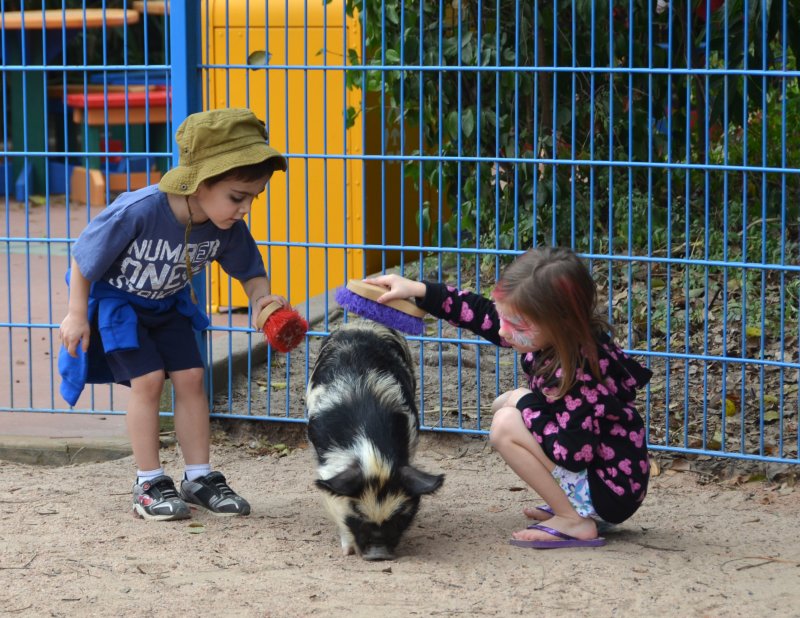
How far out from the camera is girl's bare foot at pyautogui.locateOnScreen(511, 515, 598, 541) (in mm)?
3957

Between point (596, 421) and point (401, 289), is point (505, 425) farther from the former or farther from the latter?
point (401, 289)

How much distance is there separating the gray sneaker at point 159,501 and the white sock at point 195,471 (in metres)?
Answer: 0.09

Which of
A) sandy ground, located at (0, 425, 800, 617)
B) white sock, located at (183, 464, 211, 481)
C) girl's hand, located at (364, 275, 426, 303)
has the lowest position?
sandy ground, located at (0, 425, 800, 617)

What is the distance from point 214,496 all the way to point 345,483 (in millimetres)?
987

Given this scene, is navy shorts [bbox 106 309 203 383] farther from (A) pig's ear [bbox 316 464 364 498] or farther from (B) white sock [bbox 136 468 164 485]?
(A) pig's ear [bbox 316 464 364 498]

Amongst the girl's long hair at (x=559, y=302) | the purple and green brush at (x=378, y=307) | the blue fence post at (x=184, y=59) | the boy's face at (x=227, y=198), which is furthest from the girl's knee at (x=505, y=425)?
the blue fence post at (x=184, y=59)

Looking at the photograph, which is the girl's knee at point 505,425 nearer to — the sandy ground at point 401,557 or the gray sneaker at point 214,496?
the sandy ground at point 401,557

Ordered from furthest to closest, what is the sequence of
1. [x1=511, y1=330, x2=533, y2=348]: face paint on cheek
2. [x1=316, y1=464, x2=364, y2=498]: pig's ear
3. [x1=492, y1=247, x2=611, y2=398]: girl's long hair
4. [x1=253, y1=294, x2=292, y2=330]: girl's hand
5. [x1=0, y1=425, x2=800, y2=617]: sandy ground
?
[x1=253, y1=294, x2=292, y2=330]: girl's hand
[x1=511, y1=330, x2=533, y2=348]: face paint on cheek
[x1=492, y1=247, x2=611, y2=398]: girl's long hair
[x1=316, y1=464, x2=364, y2=498]: pig's ear
[x1=0, y1=425, x2=800, y2=617]: sandy ground

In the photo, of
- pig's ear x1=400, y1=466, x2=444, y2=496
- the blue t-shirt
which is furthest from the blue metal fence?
pig's ear x1=400, y1=466, x2=444, y2=496

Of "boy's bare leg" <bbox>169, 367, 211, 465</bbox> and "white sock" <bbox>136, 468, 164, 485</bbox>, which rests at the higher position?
"boy's bare leg" <bbox>169, 367, 211, 465</bbox>

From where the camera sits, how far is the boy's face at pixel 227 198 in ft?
13.4

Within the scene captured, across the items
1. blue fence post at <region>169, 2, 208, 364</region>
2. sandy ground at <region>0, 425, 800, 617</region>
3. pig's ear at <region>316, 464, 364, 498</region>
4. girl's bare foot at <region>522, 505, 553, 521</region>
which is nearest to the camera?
sandy ground at <region>0, 425, 800, 617</region>

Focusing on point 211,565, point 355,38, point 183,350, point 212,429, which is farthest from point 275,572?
point 355,38

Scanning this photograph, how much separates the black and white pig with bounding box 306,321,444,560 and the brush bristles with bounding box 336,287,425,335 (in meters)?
0.19
